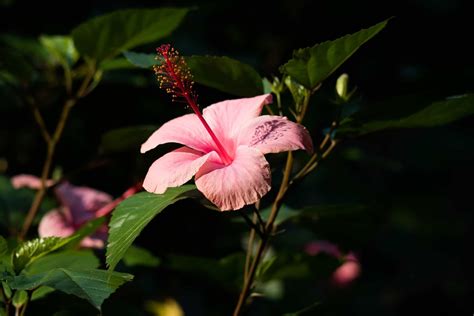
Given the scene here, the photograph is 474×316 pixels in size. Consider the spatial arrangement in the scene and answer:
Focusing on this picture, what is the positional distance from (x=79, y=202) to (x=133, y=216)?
2.22ft

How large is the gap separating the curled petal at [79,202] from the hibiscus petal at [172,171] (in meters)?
0.61

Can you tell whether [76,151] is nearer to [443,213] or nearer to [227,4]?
[227,4]

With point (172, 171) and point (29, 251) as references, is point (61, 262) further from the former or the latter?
point (172, 171)

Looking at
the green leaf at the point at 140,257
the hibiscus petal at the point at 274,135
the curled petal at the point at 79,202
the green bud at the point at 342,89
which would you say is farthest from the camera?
the curled petal at the point at 79,202

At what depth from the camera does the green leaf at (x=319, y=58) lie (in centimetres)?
104

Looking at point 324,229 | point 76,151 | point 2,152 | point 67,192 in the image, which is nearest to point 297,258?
point 324,229

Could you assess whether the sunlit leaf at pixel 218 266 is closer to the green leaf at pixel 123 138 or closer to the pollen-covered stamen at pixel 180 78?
the green leaf at pixel 123 138

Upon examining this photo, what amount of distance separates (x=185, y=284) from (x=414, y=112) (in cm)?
118

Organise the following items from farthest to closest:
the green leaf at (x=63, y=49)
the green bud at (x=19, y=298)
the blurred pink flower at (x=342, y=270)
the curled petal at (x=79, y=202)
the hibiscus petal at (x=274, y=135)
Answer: the blurred pink flower at (x=342, y=270) → the green leaf at (x=63, y=49) → the curled petal at (x=79, y=202) → the green bud at (x=19, y=298) → the hibiscus petal at (x=274, y=135)

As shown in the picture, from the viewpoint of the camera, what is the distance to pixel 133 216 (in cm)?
95

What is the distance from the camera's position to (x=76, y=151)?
2.14m

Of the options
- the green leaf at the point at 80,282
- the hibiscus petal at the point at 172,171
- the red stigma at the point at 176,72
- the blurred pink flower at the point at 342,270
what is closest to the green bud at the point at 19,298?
the green leaf at the point at 80,282

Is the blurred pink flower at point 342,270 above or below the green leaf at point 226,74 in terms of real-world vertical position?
below

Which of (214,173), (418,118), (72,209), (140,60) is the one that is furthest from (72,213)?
(418,118)
